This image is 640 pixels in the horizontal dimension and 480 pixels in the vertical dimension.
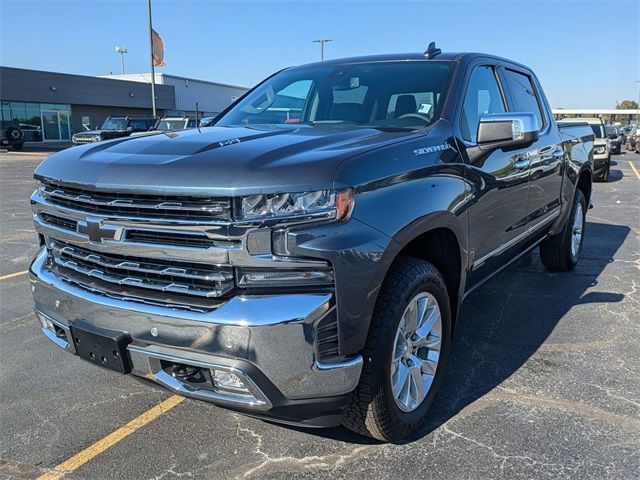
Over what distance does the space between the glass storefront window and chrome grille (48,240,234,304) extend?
40.5 m

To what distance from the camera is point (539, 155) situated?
450 cm

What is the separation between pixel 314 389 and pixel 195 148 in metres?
1.21

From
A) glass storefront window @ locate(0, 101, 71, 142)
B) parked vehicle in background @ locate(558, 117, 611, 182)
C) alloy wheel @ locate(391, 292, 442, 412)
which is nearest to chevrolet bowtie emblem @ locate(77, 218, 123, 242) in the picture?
alloy wheel @ locate(391, 292, 442, 412)

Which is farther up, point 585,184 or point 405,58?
point 405,58

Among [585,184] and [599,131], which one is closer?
[585,184]

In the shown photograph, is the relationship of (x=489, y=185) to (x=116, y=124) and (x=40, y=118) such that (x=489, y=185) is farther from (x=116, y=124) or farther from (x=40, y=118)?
(x=40, y=118)

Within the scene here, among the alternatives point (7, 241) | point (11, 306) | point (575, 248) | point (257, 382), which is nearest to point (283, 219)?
point (257, 382)

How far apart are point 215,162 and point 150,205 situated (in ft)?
1.06

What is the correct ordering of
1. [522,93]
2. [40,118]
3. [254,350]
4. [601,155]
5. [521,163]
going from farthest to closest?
[40,118]
[601,155]
[522,93]
[521,163]
[254,350]

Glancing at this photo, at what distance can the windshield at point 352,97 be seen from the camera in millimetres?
3539

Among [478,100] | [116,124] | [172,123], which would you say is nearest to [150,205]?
[478,100]

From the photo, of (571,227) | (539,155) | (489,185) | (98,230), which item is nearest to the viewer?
(98,230)

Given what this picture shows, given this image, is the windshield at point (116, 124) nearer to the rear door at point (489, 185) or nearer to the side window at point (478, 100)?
the side window at point (478, 100)

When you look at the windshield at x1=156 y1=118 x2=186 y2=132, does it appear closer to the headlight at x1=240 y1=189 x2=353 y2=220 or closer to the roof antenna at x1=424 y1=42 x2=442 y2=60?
the roof antenna at x1=424 y1=42 x2=442 y2=60
